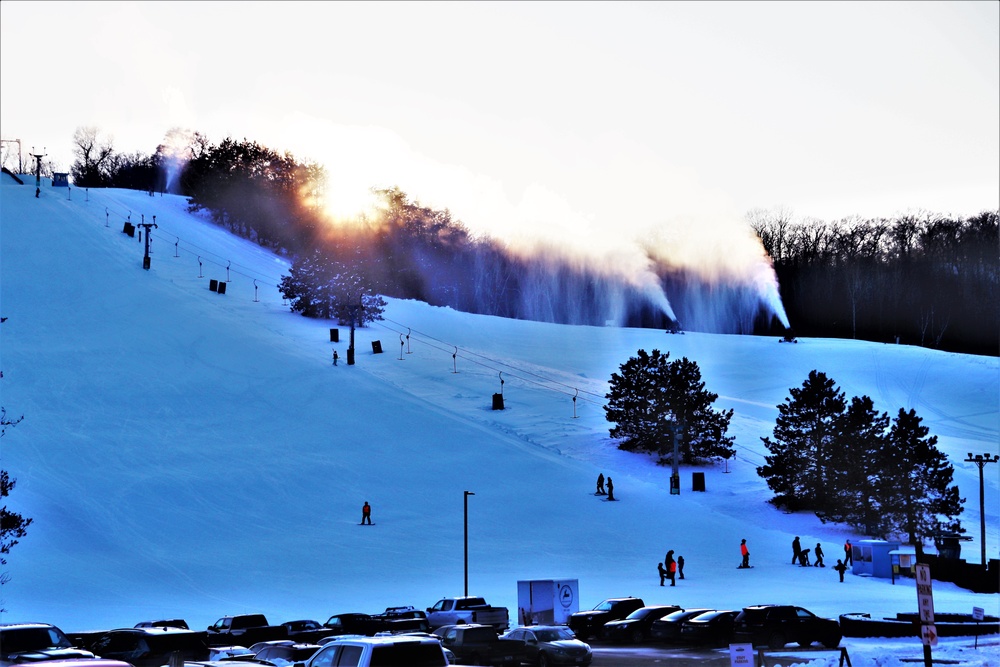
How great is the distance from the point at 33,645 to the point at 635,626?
14.3 metres

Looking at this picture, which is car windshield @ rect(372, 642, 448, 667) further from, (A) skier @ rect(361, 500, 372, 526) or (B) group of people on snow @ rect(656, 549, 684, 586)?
(A) skier @ rect(361, 500, 372, 526)

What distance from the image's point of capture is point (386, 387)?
209ft

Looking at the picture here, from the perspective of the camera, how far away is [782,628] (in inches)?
1053

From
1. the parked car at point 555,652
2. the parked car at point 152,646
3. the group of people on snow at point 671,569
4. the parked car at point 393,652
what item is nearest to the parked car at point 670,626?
the parked car at point 555,652

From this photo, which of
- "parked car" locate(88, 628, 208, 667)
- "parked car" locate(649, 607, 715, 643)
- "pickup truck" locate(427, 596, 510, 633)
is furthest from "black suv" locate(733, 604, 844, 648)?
"parked car" locate(88, 628, 208, 667)

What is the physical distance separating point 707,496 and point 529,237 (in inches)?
2934

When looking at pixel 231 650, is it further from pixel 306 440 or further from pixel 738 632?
pixel 306 440

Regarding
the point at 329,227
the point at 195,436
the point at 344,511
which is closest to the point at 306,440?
the point at 195,436

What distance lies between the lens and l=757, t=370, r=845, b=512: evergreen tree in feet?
160

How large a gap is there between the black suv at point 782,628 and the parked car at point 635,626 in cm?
290

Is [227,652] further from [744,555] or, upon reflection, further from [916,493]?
[916,493]

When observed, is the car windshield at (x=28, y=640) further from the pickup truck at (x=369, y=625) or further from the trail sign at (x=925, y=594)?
the trail sign at (x=925, y=594)

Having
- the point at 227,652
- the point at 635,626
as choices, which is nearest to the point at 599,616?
the point at 635,626

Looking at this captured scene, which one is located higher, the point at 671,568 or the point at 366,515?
the point at 366,515
